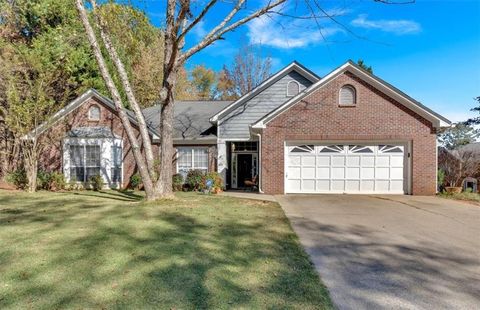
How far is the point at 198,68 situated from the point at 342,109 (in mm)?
31097

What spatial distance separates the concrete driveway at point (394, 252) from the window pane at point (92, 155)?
10.9m

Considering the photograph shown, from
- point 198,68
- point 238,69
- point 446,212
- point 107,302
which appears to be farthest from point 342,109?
point 198,68

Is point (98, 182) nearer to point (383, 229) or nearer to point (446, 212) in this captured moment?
point (383, 229)

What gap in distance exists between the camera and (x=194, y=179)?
1658 cm

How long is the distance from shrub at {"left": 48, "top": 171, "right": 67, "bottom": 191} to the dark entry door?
29.5 ft

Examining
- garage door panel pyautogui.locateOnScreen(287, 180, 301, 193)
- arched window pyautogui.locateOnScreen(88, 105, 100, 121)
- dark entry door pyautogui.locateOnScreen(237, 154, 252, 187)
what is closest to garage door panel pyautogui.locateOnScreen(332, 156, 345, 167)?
garage door panel pyautogui.locateOnScreen(287, 180, 301, 193)

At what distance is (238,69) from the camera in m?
38.2

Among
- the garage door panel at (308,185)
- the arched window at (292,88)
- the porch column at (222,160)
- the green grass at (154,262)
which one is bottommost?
the green grass at (154,262)

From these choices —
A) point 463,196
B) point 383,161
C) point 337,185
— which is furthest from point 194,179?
point 463,196

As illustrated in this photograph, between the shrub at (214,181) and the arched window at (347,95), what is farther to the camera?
the shrub at (214,181)

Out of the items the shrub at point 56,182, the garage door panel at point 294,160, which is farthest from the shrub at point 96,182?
the garage door panel at point 294,160

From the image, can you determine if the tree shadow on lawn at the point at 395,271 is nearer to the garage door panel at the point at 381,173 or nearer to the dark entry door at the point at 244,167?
the garage door panel at the point at 381,173

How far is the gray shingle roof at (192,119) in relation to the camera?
1812 centimetres

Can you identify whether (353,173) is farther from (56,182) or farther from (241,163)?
(56,182)
